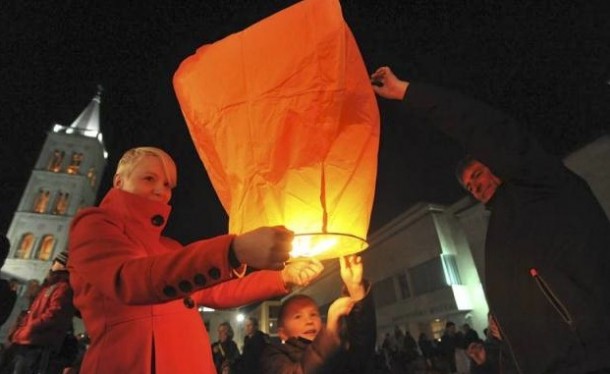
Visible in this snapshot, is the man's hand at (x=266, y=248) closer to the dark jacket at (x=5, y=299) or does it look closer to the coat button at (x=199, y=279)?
the coat button at (x=199, y=279)

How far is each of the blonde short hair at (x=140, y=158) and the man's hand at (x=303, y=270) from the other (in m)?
0.88

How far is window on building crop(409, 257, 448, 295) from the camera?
19009 mm

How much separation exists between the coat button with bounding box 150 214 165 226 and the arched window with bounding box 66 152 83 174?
44.5 metres

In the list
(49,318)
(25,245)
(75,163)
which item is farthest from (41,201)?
(49,318)

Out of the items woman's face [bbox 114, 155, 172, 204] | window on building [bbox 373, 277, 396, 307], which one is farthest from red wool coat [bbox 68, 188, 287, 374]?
window on building [bbox 373, 277, 396, 307]

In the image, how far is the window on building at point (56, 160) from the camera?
38.0 metres

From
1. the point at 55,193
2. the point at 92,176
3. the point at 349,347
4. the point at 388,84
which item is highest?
the point at 92,176

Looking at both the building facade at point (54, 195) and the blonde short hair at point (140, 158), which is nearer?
the blonde short hair at point (140, 158)

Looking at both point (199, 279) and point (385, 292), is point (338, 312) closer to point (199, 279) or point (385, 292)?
point (199, 279)

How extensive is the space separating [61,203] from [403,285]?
3650 centimetres

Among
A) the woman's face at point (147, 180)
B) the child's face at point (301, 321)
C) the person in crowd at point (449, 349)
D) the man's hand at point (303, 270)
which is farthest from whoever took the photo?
the person in crowd at point (449, 349)

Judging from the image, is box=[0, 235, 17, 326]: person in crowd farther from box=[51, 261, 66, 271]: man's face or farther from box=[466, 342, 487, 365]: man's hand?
box=[466, 342, 487, 365]: man's hand

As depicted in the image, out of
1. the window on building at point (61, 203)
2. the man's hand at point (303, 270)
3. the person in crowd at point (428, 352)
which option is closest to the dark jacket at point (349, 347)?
the man's hand at point (303, 270)

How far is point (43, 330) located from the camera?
3.35 metres
